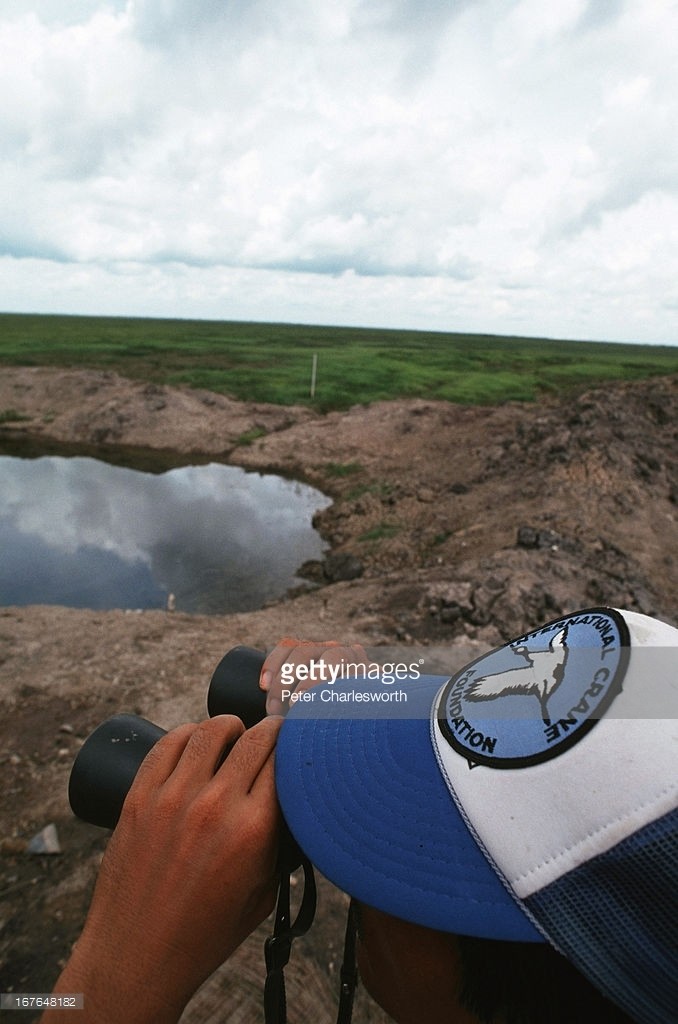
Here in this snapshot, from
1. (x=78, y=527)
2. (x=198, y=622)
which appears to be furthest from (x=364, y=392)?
(x=198, y=622)

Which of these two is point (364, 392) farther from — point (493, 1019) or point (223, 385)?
point (493, 1019)

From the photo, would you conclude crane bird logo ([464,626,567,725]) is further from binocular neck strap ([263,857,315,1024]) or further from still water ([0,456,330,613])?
still water ([0,456,330,613])

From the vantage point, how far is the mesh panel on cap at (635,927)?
2.10ft

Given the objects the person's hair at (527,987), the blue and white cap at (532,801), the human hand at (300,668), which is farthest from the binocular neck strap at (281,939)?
the human hand at (300,668)

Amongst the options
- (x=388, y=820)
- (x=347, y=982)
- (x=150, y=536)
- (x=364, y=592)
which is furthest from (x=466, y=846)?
(x=150, y=536)

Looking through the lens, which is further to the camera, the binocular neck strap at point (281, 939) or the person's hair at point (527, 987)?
the binocular neck strap at point (281, 939)

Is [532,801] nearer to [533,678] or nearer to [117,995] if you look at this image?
[533,678]

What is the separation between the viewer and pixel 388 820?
87cm

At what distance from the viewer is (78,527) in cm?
1020

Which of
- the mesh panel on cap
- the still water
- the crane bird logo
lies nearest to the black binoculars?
the crane bird logo

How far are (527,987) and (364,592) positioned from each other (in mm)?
6050

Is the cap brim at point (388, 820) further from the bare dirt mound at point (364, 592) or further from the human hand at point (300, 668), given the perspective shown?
the bare dirt mound at point (364, 592)

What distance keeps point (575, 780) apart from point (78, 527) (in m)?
10.8

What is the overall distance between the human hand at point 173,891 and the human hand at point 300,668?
0.38 m
